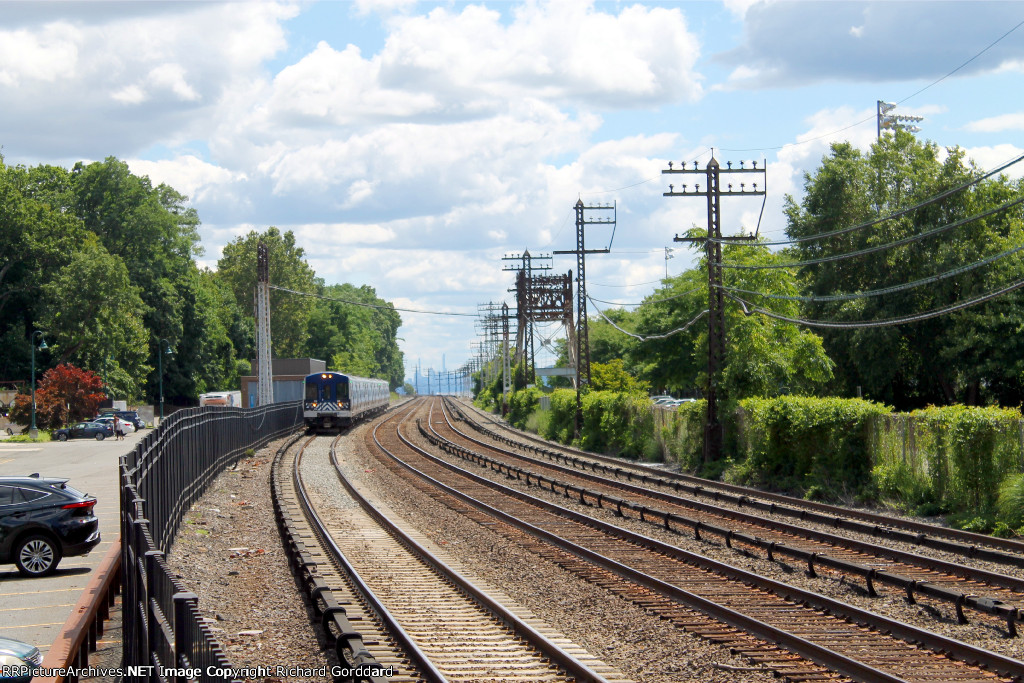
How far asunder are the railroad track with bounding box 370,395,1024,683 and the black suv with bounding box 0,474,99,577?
6.71 m

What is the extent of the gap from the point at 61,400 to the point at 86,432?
19.8ft

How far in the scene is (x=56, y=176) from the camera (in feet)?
285

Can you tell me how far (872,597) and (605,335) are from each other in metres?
91.7

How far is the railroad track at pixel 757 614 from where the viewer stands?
361 inches

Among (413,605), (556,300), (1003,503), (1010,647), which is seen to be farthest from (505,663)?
(556,300)

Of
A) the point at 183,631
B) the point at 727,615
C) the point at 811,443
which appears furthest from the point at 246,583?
the point at 811,443

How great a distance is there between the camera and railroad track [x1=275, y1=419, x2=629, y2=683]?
945 centimetres

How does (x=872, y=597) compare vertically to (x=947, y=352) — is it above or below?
below

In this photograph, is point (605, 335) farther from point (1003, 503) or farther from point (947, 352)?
point (1003, 503)

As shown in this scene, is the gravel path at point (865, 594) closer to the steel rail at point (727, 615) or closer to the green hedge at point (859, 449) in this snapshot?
the steel rail at point (727, 615)

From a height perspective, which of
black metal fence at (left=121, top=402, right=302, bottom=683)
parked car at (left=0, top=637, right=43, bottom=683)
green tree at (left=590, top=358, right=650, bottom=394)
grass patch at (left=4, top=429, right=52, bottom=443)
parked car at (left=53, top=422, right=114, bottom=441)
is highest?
green tree at (left=590, top=358, right=650, bottom=394)

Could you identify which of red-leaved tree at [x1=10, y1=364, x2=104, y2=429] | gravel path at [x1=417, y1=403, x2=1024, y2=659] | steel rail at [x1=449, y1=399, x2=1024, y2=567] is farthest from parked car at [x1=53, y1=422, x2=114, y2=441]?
gravel path at [x1=417, y1=403, x2=1024, y2=659]

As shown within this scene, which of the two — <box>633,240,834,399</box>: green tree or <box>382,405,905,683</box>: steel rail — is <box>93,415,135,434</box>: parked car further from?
<box>382,405,905,683</box>: steel rail

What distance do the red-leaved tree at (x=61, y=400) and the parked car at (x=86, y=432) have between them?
4472 millimetres
